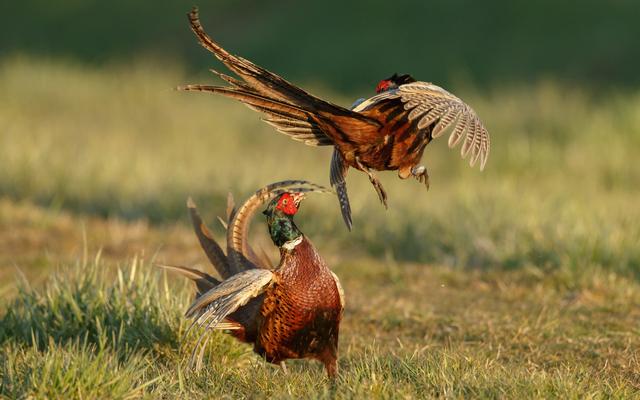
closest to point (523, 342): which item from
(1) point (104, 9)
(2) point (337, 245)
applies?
(2) point (337, 245)

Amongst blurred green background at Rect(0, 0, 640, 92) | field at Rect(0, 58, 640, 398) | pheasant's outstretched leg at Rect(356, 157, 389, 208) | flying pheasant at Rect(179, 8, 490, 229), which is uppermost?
blurred green background at Rect(0, 0, 640, 92)

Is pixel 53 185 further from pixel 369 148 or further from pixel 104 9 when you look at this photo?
pixel 104 9

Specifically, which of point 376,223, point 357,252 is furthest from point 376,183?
point 376,223

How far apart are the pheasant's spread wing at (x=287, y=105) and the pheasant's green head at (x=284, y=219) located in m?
0.26

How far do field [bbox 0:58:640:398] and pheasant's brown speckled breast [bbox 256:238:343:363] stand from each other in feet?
0.59

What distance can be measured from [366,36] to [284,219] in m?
16.3

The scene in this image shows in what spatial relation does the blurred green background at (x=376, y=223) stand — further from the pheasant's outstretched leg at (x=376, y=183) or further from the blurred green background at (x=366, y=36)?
the pheasant's outstretched leg at (x=376, y=183)

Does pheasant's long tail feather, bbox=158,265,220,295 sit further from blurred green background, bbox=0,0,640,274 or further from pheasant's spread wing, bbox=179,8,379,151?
blurred green background, bbox=0,0,640,274

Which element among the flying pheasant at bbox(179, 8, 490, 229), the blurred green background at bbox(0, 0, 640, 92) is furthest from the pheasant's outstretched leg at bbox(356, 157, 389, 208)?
the blurred green background at bbox(0, 0, 640, 92)

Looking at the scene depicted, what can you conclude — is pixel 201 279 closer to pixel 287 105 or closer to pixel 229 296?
pixel 229 296

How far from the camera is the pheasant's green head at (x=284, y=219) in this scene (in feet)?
13.8

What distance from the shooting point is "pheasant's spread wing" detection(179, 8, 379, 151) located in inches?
152

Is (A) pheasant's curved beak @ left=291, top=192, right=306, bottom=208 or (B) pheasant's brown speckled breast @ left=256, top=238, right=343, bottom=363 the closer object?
(B) pheasant's brown speckled breast @ left=256, top=238, right=343, bottom=363

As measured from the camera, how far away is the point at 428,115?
3.90 m
